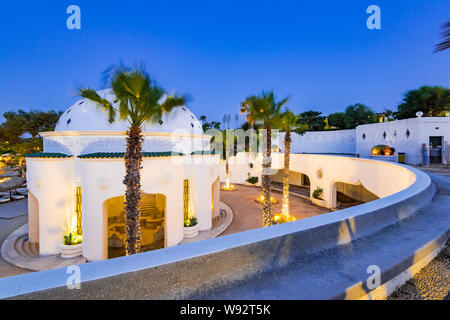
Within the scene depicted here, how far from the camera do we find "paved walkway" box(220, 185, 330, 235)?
519 inches

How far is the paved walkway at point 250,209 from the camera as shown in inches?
519

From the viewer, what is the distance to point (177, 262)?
65.4 inches

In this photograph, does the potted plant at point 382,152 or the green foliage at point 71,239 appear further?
the potted plant at point 382,152

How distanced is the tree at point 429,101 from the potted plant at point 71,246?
135 ft

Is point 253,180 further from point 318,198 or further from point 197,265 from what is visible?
point 197,265

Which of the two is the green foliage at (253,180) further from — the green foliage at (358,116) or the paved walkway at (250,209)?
the green foliage at (358,116)

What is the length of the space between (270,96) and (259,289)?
10.2 metres

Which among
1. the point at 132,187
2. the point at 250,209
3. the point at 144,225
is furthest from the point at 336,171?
the point at 132,187

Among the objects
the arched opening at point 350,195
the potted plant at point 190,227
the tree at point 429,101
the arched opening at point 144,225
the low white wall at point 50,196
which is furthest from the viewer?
the tree at point 429,101

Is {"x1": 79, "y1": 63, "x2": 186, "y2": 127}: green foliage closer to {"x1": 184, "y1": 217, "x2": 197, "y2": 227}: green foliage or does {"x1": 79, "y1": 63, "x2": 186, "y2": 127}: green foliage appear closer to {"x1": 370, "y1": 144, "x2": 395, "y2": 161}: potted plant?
{"x1": 184, "y1": 217, "x2": 197, "y2": 227}: green foliage

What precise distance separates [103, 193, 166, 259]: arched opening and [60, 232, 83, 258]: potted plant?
59.2 inches

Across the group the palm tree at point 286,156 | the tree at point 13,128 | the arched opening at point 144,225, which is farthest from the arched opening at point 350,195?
the tree at point 13,128
